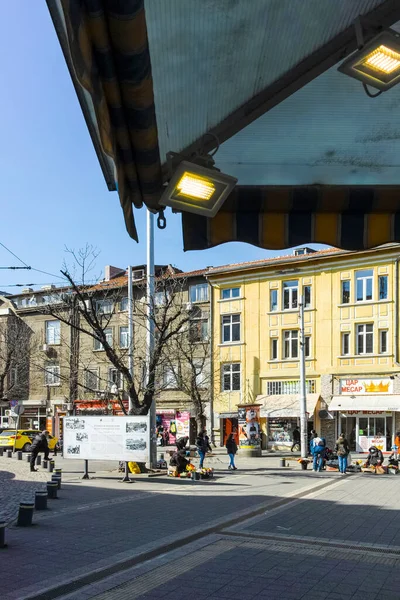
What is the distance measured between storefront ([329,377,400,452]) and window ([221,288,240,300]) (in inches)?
379

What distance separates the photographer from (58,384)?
50469 millimetres

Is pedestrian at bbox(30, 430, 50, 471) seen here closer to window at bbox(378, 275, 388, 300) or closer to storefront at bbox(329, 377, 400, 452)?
storefront at bbox(329, 377, 400, 452)

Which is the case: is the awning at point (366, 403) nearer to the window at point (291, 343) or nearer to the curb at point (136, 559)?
the window at point (291, 343)

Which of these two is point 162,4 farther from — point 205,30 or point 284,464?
point 284,464

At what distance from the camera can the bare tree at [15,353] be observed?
48.6 metres

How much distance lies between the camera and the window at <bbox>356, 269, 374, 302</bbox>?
37719mm

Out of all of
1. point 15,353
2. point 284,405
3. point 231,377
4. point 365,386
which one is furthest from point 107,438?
point 15,353

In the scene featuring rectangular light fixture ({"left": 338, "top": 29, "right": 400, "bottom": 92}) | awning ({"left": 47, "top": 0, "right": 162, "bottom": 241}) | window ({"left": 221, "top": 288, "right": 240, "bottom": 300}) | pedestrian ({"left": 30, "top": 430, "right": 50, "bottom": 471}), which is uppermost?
window ({"left": 221, "top": 288, "right": 240, "bottom": 300})

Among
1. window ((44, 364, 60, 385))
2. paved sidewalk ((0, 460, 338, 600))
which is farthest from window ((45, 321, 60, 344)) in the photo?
paved sidewalk ((0, 460, 338, 600))

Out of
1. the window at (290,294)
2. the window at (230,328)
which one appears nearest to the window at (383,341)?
the window at (290,294)

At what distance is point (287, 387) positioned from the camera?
1571 inches

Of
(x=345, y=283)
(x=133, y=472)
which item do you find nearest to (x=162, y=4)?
(x=133, y=472)

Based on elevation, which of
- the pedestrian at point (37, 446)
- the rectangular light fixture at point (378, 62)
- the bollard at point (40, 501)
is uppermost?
the rectangular light fixture at point (378, 62)

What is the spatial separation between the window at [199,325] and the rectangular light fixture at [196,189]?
123 feet
